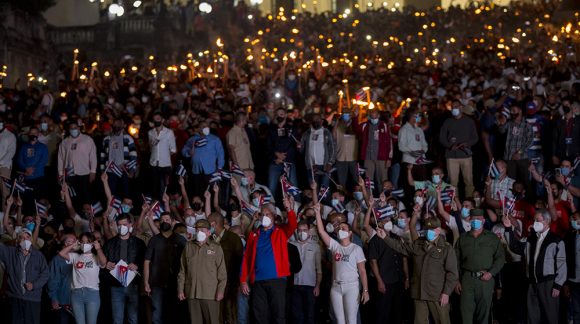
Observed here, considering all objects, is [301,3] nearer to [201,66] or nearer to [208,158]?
[201,66]

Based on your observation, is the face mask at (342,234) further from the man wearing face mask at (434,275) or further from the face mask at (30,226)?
the face mask at (30,226)

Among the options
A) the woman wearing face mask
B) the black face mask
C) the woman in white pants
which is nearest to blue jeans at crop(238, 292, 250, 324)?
the black face mask

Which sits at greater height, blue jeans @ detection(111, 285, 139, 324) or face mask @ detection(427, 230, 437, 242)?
face mask @ detection(427, 230, 437, 242)

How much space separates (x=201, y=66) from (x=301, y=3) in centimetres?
3559

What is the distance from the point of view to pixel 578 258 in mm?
19531

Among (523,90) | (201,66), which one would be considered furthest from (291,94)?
(523,90)

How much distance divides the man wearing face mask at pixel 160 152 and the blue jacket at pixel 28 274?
4719 millimetres

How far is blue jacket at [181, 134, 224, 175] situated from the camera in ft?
80.6

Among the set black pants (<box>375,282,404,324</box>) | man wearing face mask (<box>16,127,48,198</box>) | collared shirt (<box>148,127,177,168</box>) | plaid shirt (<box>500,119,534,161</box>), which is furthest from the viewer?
man wearing face mask (<box>16,127,48,198</box>)

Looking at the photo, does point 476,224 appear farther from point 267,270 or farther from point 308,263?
point 267,270

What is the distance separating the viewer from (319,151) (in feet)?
81.9

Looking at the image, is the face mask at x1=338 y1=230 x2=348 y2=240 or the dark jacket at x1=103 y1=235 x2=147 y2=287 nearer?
the face mask at x1=338 y1=230 x2=348 y2=240

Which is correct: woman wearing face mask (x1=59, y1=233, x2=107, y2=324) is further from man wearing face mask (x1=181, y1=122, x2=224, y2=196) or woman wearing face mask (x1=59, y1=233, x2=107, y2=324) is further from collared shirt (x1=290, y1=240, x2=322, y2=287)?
man wearing face mask (x1=181, y1=122, x2=224, y2=196)

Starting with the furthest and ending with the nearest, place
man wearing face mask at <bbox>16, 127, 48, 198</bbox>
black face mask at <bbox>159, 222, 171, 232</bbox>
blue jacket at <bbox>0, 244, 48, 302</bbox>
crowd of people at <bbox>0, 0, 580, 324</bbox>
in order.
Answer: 1. man wearing face mask at <bbox>16, 127, 48, 198</bbox>
2. black face mask at <bbox>159, 222, 171, 232</bbox>
3. blue jacket at <bbox>0, 244, 48, 302</bbox>
4. crowd of people at <bbox>0, 0, 580, 324</bbox>
